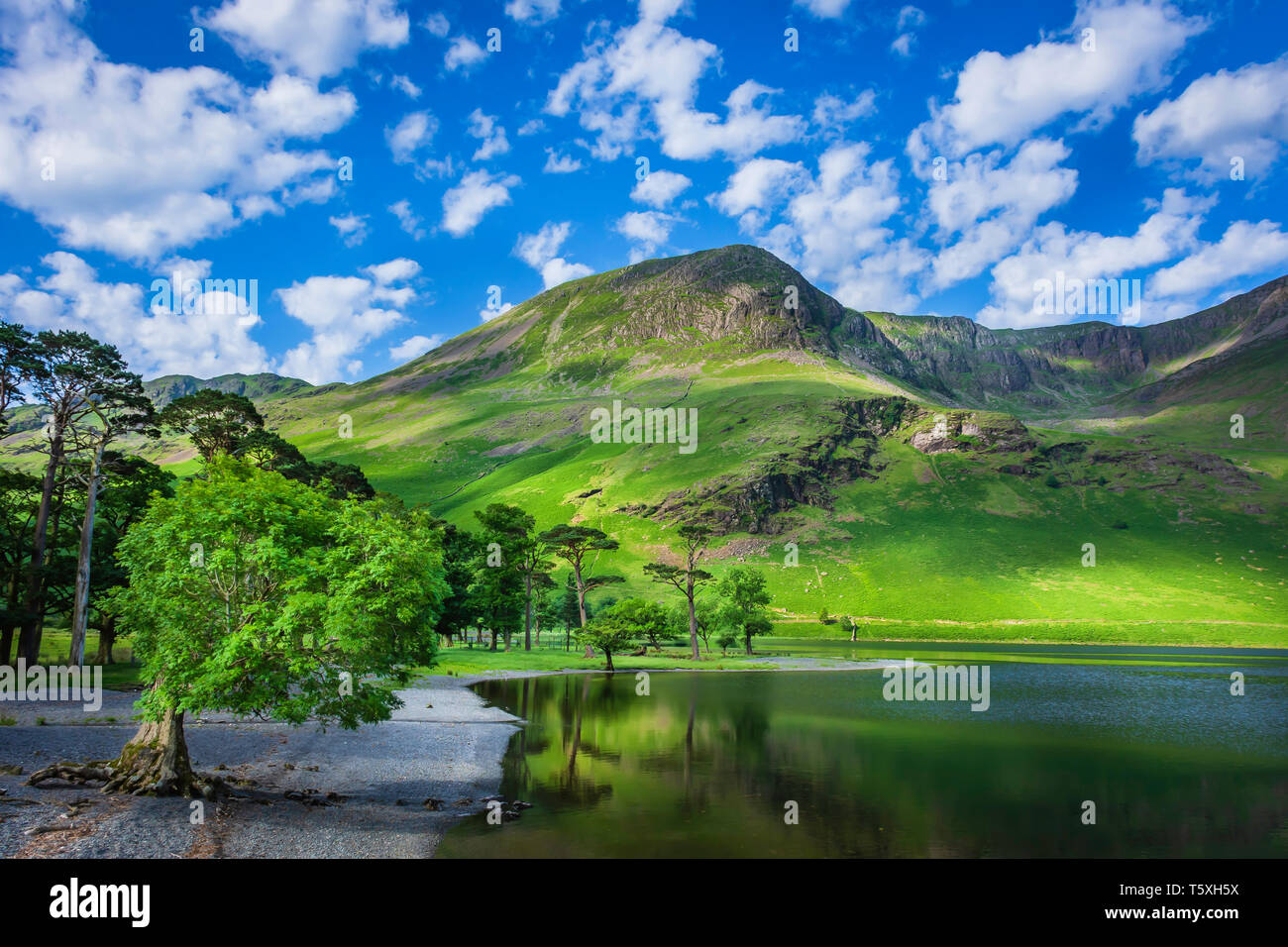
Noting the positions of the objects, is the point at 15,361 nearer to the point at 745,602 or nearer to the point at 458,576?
the point at 458,576

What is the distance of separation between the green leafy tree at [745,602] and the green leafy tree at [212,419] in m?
82.2

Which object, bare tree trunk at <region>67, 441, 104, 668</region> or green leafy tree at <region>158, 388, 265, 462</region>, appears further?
green leafy tree at <region>158, 388, 265, 462</region>

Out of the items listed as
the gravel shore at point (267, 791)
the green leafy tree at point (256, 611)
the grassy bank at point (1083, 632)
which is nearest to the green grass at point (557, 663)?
the gravel shore at point (267, 791)

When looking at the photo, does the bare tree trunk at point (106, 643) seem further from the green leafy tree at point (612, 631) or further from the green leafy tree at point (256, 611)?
the green leafy tree at point (612, 631)

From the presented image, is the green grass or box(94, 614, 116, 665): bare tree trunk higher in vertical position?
box(94, 614, 116, 665): bare tree trunk

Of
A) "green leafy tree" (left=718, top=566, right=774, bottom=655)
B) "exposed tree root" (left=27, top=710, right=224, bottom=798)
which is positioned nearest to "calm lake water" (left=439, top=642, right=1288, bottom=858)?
"exposed tree root" (left=27, top=710, right=224, bottom=798)

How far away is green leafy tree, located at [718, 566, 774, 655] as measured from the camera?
388 feet

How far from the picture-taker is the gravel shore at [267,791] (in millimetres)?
18906

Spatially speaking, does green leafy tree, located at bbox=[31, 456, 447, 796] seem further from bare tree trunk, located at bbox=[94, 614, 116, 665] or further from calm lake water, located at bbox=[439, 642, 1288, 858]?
bare tree trunk, located at bbox=[94, 614, 116, 665]
